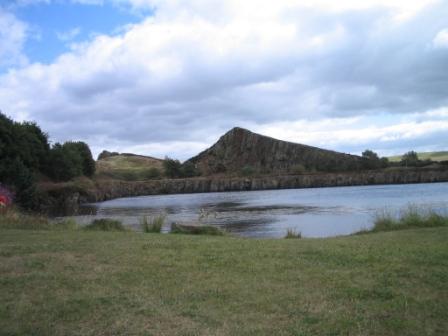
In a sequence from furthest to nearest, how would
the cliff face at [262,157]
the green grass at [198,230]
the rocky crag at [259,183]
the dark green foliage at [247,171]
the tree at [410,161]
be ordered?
the dark green foliage at [247,171] → the cliff face at [262,157] → the tree at [410,161] → the rocky crag at [259,183] → the green grass at [198,230]

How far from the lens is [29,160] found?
52562mm

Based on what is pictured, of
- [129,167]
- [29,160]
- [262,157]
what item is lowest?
[29,160]

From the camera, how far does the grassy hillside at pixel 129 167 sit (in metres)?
143

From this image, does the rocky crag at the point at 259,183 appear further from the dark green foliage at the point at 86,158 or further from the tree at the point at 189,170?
the tree at the point at 189,170

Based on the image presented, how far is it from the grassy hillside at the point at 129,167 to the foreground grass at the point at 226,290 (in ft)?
396

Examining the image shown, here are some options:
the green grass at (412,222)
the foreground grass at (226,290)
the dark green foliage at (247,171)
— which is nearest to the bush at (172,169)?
the dark green foliage at (247,171)

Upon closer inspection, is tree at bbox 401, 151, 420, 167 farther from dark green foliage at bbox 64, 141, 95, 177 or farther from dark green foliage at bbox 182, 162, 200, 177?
dark green foliage at bbox 64, 141, 95, 177

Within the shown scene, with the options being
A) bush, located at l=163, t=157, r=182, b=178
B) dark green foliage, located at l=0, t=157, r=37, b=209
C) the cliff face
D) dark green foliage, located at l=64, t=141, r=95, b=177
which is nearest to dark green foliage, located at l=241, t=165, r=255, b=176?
the cliff face

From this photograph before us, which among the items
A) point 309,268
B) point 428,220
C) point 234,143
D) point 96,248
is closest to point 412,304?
point 309,268

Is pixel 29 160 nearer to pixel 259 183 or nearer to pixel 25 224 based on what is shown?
pixel 25 224

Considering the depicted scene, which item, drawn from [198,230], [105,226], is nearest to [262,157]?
[105,226]

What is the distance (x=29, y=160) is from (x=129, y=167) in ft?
390

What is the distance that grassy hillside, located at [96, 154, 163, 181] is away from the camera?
143125 millimetres

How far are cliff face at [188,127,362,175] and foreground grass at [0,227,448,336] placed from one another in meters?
119
